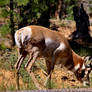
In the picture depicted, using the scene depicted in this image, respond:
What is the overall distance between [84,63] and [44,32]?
181 centimetres

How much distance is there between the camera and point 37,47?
20.6 ft

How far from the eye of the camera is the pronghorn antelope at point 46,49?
20.4 ft

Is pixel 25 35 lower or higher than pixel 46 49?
higher

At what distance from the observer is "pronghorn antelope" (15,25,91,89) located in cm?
622

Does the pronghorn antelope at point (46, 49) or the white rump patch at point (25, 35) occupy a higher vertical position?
the white rump patch at point (25, 35)

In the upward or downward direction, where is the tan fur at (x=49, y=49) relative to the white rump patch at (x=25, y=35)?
downward

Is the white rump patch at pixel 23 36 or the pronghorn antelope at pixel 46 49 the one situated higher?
the white rump patch at pixel 23 36

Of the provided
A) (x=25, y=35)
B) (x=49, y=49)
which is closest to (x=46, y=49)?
(x=49, y=49)

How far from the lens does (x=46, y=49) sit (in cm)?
668

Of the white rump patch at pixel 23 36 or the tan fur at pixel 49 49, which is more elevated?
the white rump patch at pixel 23 36

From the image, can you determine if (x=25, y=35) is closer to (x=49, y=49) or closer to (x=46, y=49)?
(x=46, y=49)

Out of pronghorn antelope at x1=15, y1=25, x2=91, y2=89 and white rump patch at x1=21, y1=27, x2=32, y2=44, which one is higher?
white rump patch at x1=21, y1=27, x2=32, y2=44

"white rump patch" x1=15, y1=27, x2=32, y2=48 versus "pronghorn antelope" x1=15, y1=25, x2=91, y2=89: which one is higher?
"white rump patch" x1=15, y1=27, x2=32, y2=48

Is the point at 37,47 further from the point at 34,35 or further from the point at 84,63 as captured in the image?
the point at 84,63
